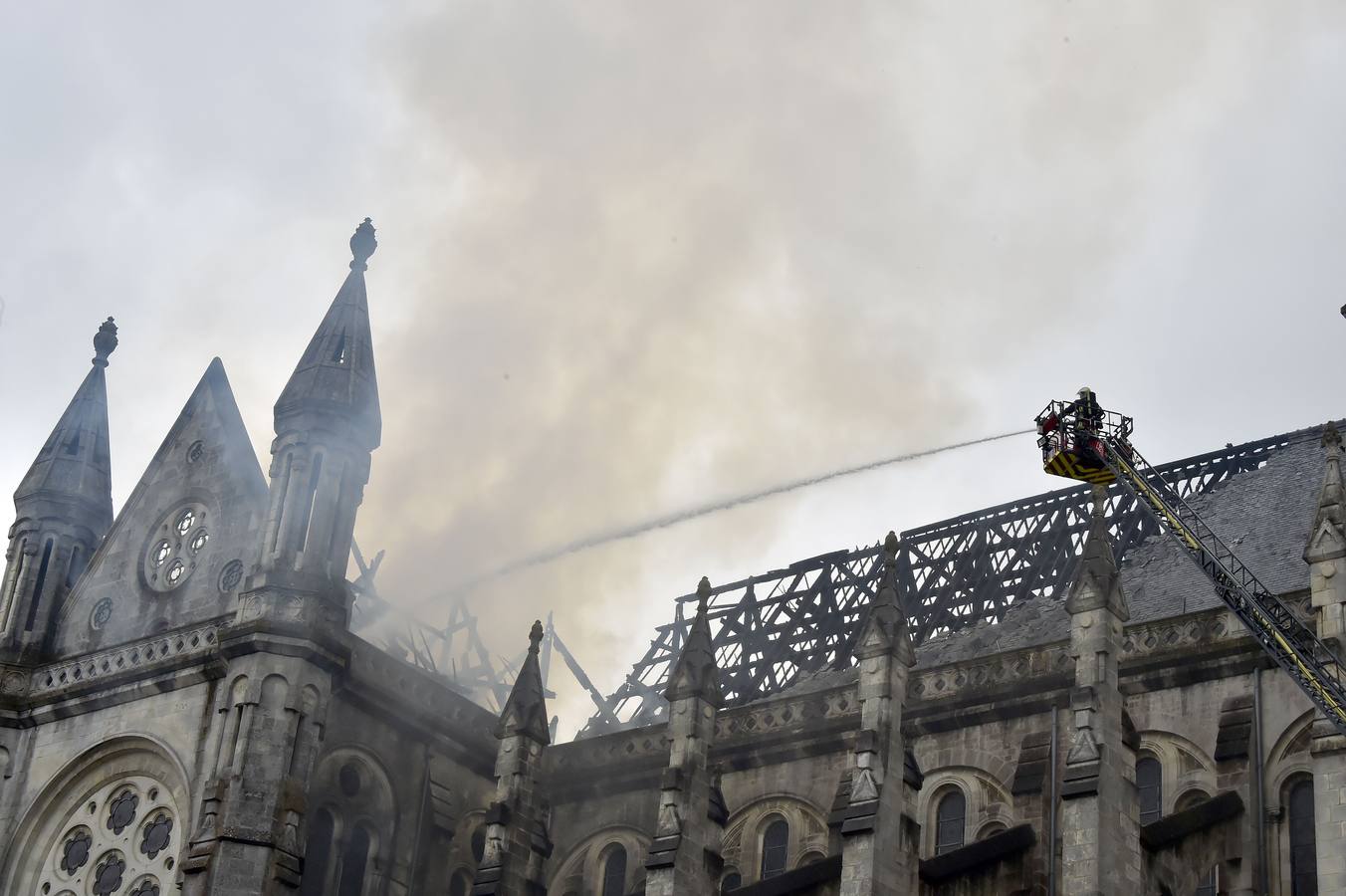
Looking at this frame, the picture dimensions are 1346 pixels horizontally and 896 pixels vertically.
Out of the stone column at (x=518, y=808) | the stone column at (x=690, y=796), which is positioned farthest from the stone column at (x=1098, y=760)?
the stone column at (x=518, y=808)

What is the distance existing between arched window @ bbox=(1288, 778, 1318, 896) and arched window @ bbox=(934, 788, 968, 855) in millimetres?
7416

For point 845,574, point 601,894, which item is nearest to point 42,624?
point 601,894

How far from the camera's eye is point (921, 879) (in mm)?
38469

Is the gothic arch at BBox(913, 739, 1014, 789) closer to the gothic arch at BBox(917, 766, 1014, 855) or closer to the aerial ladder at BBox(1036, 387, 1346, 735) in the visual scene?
the gothic arch at BBox(917, 766, 1014, 855)

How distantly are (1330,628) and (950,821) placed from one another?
35.9ft

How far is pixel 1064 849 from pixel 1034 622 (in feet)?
43.9

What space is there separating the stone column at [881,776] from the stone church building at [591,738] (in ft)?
0.22

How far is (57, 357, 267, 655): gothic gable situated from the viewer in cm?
4756

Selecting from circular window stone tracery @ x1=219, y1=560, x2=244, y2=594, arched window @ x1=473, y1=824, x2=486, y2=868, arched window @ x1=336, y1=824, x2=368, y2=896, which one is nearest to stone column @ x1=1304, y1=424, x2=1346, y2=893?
arched window @ x1=473, y1=824, x2=486, y2=868

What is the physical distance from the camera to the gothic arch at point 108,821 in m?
44.5

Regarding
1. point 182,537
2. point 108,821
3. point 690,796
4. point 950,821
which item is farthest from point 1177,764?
point 182,537

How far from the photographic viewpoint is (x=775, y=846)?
1849 inches

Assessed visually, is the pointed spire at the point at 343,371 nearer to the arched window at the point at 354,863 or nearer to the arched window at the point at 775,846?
the arched window at the point at 354,863

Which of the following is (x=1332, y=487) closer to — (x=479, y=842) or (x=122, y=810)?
(x=479, y=842)
